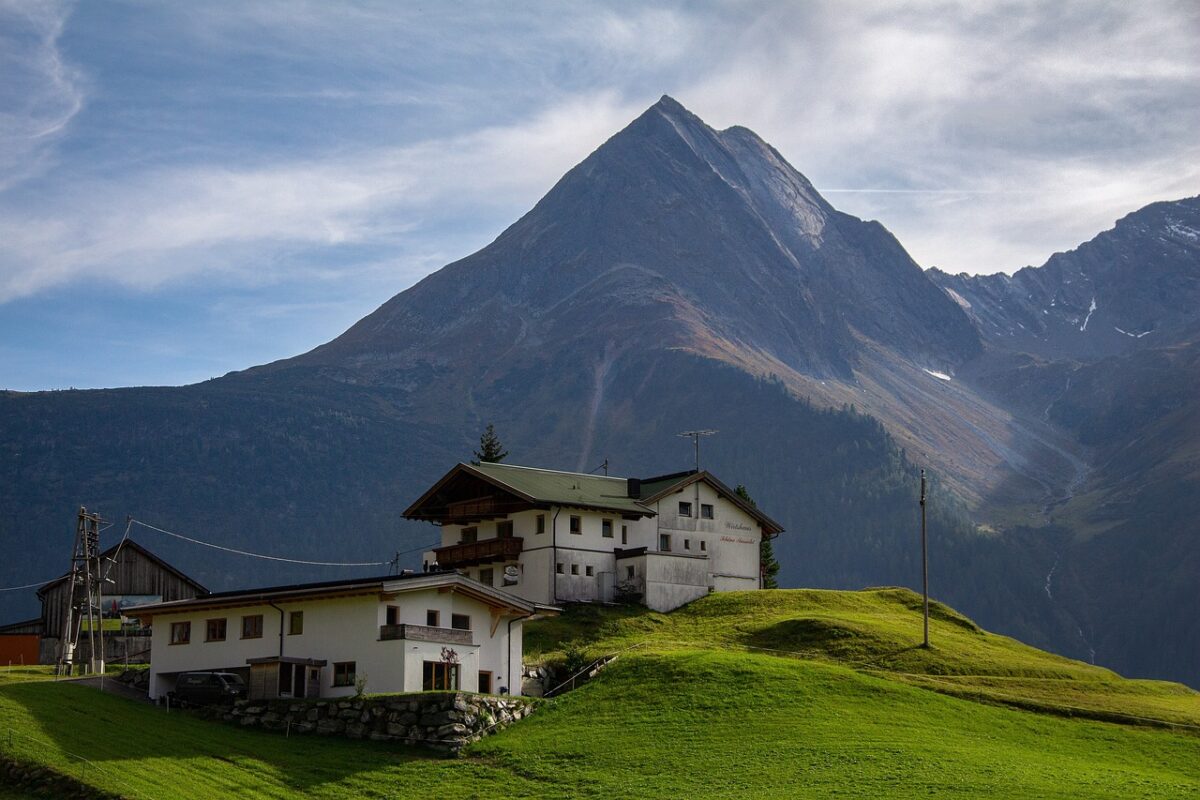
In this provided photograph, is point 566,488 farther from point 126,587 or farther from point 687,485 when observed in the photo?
point 126,587

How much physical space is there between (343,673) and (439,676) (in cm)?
440

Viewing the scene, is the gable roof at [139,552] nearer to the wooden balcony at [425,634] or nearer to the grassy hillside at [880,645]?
the grassy hillside at [880,645]

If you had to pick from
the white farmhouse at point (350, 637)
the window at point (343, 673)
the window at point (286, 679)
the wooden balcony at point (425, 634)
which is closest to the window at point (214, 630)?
the white farmhouse at point (350, 637)

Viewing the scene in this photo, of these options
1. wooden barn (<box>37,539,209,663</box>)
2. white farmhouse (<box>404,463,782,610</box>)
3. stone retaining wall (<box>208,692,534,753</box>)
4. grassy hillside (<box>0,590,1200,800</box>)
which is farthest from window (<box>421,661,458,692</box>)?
wooden barn (<box>37,539,209,663</box>)

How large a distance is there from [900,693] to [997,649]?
21.6 meters

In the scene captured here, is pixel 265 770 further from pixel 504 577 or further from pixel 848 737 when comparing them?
pixel 504 577

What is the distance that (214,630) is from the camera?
72.9 meters

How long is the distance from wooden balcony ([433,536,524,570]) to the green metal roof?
3.71 meters

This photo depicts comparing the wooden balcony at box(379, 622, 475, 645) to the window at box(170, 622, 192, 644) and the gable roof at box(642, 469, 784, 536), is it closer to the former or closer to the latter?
the window at box(170, 622, 192, 644)

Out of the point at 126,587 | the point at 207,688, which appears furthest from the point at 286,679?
the point at 126,587

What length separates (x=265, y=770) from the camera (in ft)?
186

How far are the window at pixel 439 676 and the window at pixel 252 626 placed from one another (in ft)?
29.4

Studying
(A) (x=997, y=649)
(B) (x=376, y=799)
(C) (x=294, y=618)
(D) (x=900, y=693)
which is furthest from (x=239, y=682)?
(A) (x=997, y=649)

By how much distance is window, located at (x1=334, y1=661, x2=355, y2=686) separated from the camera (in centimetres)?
6794
